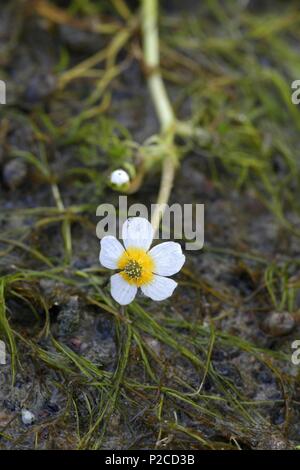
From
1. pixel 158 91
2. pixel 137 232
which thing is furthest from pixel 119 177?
pixel 158 91

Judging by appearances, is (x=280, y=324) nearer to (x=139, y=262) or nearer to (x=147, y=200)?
(x=139, y=262)

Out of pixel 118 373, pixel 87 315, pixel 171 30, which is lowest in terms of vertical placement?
pixel 118 373

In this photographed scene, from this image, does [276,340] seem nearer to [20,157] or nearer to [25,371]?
[25,371]

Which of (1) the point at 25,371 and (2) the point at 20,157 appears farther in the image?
(2) the point at 20,157

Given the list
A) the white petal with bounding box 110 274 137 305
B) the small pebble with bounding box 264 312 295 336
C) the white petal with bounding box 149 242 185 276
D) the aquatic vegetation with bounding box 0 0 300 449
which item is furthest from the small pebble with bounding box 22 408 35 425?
the small pebble with bounding box 264 312 295 336
